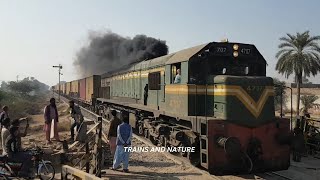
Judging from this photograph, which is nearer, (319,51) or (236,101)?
(236,101)

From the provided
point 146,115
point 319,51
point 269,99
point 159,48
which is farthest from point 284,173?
point 319,51

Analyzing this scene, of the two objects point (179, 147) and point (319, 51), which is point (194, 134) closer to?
point (179, 147)

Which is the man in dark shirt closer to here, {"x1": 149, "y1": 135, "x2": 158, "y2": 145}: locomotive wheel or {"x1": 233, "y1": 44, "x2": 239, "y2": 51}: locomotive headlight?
{"x1": 149, "y1": 135, "x2": 158, "y2": 145}: locomotive wheel

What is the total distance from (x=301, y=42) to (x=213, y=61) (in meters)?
19.7

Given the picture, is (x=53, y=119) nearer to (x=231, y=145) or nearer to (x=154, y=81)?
(x=154, y=81)

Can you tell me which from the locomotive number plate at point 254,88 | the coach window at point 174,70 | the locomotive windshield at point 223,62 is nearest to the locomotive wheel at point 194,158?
the locomotive windshield at point 223,62

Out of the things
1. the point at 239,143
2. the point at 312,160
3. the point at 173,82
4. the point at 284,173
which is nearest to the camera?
the point at 239,143

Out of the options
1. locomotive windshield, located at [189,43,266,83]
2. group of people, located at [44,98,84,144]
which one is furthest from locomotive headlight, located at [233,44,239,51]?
group of people, located at [44,98,84,144]

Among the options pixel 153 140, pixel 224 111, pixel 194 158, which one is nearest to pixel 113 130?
pixel 194 158

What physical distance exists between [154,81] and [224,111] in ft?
15.6

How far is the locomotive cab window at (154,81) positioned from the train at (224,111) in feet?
3.47

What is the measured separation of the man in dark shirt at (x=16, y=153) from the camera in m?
8.09

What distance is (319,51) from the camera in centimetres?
2594

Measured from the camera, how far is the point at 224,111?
8.52 metres
